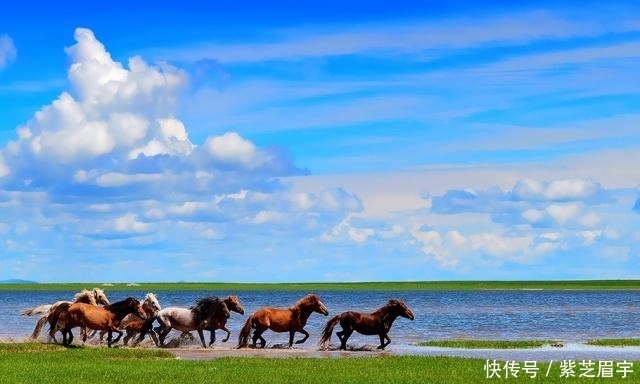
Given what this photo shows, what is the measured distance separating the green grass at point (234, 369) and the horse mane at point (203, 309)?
12.0 ft

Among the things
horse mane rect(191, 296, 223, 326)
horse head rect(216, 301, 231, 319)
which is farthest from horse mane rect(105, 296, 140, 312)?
horse head rect(216, 301, 231, 319)

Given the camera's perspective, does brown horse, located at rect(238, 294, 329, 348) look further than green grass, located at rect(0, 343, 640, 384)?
Yes

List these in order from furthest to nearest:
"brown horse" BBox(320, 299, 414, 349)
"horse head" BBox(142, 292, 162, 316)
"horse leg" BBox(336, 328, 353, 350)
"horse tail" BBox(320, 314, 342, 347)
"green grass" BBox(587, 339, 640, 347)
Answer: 1. "green grass" BBox(587, 339, 640, 347)
2. "horse head" BBox(142, 292, 162, 316)
3. "brown horse" BBox(320, 299, 414, 349)
4. "horse leg" BBox(336, 328, 353, 350)
5. "horse tail" BBox(320, 314, 342, 347)

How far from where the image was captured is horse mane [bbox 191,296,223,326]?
3356 cm

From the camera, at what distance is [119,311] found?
32.0 m

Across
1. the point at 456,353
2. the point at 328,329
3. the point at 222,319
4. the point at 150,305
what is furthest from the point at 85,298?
the point at 456,353

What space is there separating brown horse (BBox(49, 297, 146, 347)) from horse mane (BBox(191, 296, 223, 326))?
235 cm

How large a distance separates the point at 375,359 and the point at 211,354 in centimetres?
604

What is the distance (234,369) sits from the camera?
25156 millimetres

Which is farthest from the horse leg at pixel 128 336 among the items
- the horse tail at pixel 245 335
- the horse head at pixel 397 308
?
the horse head at pixel 397 308

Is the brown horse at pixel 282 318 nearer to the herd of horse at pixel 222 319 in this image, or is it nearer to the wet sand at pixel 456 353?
the herd of horse at pixel 222 319

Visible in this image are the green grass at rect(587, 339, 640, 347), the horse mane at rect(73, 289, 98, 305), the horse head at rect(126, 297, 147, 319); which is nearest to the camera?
the horse head at rect(126, 297, 147, 319)

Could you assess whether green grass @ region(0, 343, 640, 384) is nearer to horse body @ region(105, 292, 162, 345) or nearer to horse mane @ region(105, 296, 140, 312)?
horse mane @ region(105, 296, 140, 312)

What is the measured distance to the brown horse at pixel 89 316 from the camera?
31.5 m
